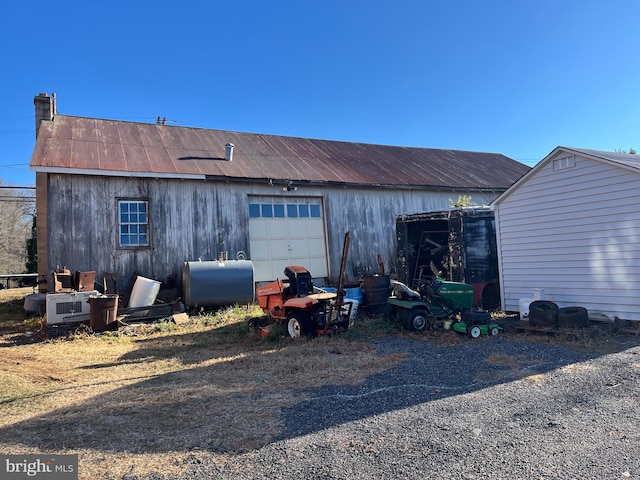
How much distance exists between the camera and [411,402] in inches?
176

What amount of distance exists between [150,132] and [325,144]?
22.0 feet

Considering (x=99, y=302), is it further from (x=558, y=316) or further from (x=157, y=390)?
(x=558, y=316)

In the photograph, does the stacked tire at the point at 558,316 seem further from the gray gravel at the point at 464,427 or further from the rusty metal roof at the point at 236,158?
the rusty metal roof at the point at 236,158

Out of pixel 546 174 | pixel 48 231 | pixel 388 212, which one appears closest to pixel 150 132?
pixel 48 231

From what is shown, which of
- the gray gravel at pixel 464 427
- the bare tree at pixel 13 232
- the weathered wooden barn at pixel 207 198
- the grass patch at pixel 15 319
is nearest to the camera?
the gray gravel at pixel 464 427

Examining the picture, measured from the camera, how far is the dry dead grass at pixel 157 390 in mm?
3559

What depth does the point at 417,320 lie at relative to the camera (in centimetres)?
806

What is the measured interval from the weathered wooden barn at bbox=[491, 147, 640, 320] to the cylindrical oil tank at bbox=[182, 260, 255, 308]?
6.11 m

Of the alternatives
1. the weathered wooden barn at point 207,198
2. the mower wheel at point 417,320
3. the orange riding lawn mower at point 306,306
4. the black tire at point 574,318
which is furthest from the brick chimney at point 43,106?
the black tire at point 574,318

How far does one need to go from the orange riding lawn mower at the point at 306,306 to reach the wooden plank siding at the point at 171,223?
4.43m

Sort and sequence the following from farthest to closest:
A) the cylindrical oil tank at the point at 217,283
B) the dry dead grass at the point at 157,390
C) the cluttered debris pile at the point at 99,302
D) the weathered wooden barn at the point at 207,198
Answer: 1. the weathered wooden barn at the point at 207,198
2. the cylindrical oil tank at the point at 217,283
3. the cluttered debris pile at the point at 99,302
4. the dry dead grass at the point at 157,390

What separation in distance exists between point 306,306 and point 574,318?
471 centimetres

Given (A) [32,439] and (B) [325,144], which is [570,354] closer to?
(A) [32,439]

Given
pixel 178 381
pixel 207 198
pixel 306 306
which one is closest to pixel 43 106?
pixel 207 198
